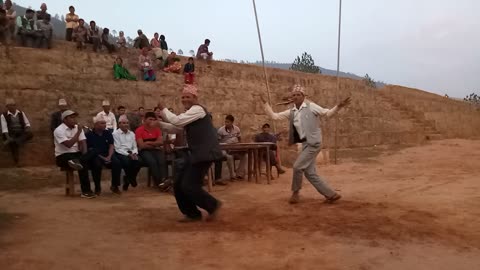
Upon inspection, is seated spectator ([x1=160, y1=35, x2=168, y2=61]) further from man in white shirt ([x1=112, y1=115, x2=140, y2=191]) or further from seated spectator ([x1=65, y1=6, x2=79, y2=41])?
man in white shirt ([x1=112, y1=115, x2=140, y2=191])

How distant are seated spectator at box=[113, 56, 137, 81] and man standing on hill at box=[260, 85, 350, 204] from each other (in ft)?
19.2

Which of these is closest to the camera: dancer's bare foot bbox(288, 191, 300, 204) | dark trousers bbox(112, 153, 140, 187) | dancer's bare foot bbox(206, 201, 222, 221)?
dancer's bare foot bbox(206, 201, 222, 221)

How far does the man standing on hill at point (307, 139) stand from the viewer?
19.9 feet

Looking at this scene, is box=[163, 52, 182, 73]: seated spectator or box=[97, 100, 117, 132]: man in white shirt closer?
box=[97, 100, 117, 132]: man in white shirt

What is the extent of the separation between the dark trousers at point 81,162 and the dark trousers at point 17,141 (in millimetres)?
1969

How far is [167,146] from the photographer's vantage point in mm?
7969

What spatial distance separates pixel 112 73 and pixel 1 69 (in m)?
2.51

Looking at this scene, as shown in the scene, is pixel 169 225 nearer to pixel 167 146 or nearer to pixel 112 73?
pixel 167 146

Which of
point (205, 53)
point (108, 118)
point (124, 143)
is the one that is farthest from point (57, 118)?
point (205, 53)

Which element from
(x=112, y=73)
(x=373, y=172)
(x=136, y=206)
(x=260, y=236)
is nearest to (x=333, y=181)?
(x=373, y=172)

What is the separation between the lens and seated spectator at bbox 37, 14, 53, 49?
10.3m

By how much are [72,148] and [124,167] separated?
95cm

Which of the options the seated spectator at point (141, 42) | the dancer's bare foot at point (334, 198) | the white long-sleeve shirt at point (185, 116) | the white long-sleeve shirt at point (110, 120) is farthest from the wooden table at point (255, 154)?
the seated spectator at point (141, 42)

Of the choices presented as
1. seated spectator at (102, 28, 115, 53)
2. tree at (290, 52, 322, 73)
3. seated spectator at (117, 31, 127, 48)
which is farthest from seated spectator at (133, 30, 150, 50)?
tree at (290, 52, 322, 73)
